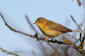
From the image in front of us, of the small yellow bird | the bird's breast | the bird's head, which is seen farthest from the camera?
the bird's head

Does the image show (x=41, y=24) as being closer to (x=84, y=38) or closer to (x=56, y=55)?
(x=56, y=55)

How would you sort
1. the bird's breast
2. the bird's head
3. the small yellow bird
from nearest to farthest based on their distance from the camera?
the bird's breast, the small yellow bird, the bird's head

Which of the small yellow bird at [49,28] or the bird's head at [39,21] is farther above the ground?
the bird's head at [39,21]

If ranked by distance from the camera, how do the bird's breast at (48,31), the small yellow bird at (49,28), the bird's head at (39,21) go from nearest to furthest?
the bird's breast at (48,31) < the small yellow bird at (49,28) < the bird's head at (39,21)

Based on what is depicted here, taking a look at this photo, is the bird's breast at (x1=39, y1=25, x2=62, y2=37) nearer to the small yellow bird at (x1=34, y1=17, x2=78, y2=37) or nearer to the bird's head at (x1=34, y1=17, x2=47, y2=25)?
the small yellow bird at (x1=34, y1=17, x2=78, y2=37)

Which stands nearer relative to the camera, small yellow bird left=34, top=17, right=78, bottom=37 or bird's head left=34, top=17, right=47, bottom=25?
small yellow bird left=34, top=17, right=78, bottom=37

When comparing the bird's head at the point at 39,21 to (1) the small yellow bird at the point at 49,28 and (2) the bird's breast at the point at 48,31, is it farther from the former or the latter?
(2) the bird's breast at the point at 48,31

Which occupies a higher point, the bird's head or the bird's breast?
the bird's head

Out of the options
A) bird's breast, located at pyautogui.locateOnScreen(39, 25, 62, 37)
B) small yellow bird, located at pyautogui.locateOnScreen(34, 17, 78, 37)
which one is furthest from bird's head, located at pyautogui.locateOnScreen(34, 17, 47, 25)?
bird's breast, located at pyautogui.locateOnScreen(39, 25, 62, 37)

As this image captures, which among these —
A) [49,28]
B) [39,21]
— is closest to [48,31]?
[49,28]

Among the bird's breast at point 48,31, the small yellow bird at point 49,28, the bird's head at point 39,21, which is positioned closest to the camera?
the bird's breast at point 48,31

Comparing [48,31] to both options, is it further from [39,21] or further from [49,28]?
[39,21]

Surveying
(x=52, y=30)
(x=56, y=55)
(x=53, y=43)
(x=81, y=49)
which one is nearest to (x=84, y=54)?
(x=81, y=49)

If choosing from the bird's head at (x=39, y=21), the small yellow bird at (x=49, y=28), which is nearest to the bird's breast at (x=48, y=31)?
the small yellow bird at (x=49, y=28)
